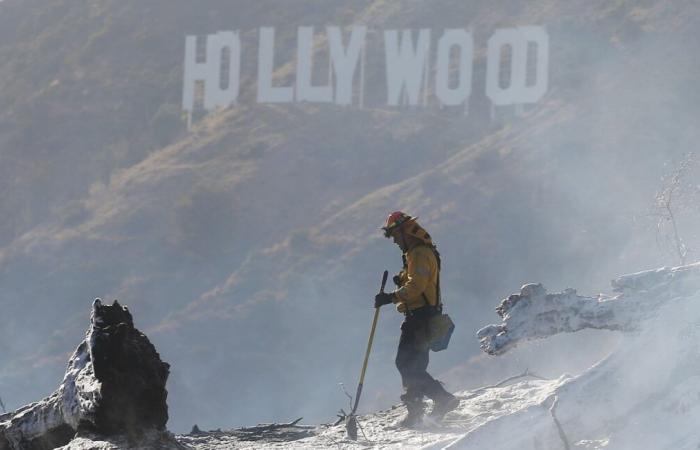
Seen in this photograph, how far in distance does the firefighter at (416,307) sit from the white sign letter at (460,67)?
139 ft

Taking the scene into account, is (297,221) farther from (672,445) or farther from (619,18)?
→ (672,445)

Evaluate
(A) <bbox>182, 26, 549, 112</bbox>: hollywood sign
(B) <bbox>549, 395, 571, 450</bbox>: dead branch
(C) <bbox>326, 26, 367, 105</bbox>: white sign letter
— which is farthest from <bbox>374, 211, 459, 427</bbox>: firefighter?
(C) <bbox>326, 26, 367, 105</bbox>: white sign letter

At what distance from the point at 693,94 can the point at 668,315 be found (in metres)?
40.2

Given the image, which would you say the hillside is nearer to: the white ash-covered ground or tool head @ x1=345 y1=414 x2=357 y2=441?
tool head @ x1=345 y1=414 x2=357 y2=441

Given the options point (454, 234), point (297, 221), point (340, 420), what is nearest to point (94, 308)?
point (340, 420)

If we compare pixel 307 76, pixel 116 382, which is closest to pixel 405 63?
pixel 307 76

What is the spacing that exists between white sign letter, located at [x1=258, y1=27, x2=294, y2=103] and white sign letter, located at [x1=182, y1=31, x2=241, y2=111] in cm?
103

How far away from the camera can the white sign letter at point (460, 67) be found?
1999 inches

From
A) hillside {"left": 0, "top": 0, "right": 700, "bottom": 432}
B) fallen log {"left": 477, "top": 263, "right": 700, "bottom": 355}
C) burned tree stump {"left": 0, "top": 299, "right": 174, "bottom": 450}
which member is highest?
hillside {"left": 0, "top": 0, "right": 700, "bottom": 432}

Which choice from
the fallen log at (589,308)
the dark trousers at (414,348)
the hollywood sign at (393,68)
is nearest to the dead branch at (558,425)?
the fallen log at (589,308)

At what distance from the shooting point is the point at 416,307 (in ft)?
28.0

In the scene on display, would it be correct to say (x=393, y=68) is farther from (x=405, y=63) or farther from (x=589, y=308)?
(x=589, y=308)

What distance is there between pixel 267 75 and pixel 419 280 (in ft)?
154

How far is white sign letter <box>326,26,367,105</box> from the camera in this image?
53062 millimetres
